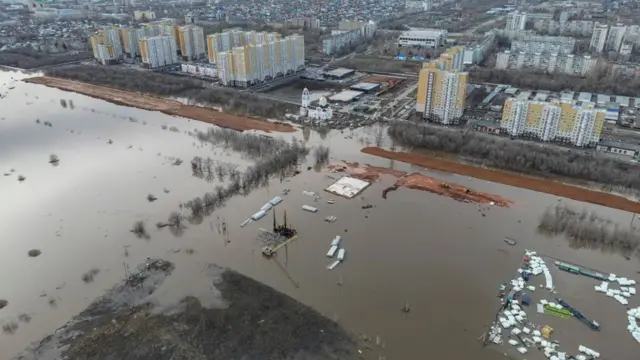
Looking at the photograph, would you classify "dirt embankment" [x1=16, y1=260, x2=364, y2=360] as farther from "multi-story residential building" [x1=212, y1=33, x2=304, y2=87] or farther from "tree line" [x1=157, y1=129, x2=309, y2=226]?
"multi-story residential building" [x1=212, y1=33, x2=304, y2=87]

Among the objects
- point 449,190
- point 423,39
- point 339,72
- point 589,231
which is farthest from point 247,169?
point 423,39

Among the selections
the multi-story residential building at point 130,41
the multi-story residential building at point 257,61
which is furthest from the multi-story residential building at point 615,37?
the multi-story residential building at point 130,41

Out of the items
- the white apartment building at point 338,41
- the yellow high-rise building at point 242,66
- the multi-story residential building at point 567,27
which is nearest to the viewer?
the yellow high-rise building at point 242,66

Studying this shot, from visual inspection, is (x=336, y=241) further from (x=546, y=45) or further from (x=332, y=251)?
(x=546, y=45)

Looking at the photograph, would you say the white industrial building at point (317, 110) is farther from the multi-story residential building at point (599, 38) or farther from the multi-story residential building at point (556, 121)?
the multi-story residential building at point (599, 38)

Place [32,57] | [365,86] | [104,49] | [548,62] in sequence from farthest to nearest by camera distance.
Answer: [32,57], [104,49], [548,62], [365,86]

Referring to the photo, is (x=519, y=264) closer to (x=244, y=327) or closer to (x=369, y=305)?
(x=369, y=305)
